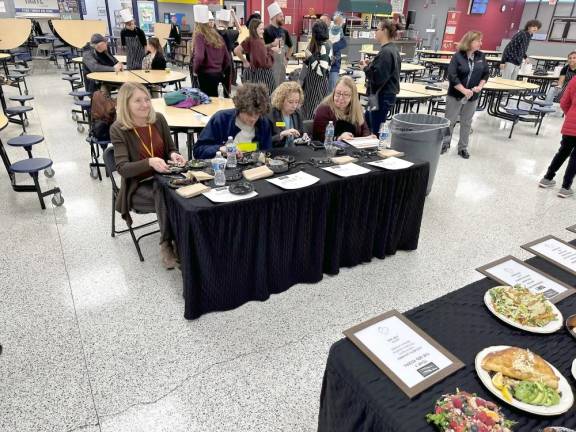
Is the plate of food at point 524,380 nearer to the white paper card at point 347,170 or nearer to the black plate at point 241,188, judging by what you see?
the black plate at point 241,188

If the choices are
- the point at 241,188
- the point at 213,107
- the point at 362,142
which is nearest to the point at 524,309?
the point at 241,188

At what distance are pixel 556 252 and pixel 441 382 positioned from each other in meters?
1.00

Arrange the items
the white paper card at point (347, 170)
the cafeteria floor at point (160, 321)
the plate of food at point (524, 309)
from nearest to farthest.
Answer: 1. the plate of food at point (524, 309)
2. the cafeteria floor at point (160, 321)
3. the white paper card at point (347, 170)

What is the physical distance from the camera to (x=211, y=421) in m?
1.66

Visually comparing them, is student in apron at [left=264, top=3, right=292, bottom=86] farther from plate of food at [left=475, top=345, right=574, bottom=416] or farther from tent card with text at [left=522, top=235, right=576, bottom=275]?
Result: plate of food at [left=475, top=345, right=574, bottom=416]

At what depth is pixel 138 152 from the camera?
2.54 metres

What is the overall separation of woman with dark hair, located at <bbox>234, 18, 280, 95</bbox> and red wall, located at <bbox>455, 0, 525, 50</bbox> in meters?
10.9

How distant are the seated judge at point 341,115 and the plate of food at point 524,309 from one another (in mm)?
1972

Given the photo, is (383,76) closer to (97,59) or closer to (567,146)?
(567,146)

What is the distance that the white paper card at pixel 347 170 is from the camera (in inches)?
94.3

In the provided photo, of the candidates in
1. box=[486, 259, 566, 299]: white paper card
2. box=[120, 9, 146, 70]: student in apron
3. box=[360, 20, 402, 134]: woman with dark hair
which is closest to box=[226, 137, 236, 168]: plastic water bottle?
box=[486, 259, 566, 299]: white paper card

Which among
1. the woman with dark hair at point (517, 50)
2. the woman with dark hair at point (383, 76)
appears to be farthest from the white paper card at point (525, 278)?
the woman with dark hair at point (517, 50)

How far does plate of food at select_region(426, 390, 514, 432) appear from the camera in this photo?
89 cm

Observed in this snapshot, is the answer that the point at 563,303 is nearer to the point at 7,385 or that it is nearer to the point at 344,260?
the point at 344,260
